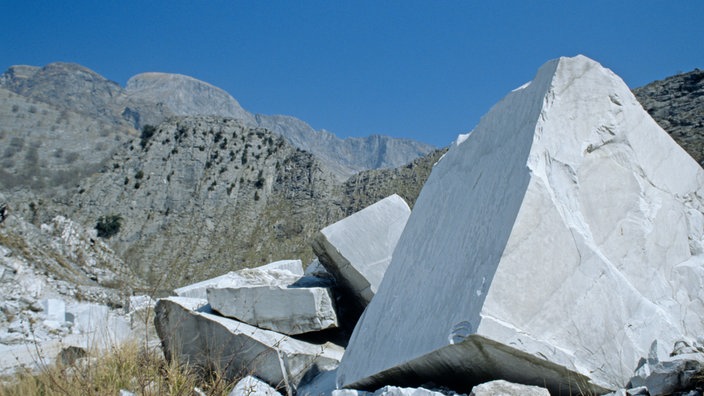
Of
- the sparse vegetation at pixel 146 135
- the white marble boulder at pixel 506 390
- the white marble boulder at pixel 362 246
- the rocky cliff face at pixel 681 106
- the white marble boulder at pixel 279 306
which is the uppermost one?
the sparse vegetation at pixel 146 135

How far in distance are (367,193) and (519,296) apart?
124 ft

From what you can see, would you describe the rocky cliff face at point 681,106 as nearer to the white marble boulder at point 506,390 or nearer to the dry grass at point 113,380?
the white marble boulder at point 506,390

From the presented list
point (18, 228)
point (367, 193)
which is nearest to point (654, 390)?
point (18, 228)

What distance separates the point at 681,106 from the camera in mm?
19359

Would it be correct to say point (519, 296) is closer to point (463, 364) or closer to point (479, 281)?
point (479, 281)

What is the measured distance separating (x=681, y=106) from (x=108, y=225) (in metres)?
32.3

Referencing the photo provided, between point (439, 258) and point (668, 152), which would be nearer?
point (439, 258)

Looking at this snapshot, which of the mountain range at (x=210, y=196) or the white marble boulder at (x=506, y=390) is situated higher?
the mountain range at (x=210, y=196)

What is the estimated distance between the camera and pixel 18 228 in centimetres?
1634

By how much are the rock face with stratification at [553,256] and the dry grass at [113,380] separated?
0.95 metres

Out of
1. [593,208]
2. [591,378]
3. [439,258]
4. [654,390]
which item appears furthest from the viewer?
[439,258]

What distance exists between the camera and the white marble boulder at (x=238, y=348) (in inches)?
159

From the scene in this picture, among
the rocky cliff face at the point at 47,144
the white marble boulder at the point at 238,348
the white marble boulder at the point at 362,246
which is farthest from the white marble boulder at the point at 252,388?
the rocky cliff face at the point at 47,144

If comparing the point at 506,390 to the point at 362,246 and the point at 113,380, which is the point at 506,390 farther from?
the point at 362,246
